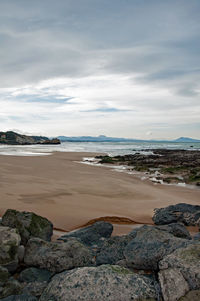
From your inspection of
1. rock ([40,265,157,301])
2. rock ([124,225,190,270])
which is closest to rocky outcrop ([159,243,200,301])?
rock ([40,265,157,301])

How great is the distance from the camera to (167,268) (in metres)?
3.27

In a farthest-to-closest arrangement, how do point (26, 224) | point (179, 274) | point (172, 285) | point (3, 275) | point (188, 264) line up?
point (26, 224)
point (3, 275)
point (188, 264)
point (179, 274)
point (172, 285)

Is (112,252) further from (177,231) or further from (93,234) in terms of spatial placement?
(177,231)

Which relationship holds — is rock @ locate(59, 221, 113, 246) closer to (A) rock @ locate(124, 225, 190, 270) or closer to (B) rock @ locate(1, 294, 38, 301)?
(A) rock @ locate(124, 225, 190, 270)

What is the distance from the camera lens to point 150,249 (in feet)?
13.2

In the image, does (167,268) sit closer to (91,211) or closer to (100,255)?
(100,255)

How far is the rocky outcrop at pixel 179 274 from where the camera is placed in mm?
2922

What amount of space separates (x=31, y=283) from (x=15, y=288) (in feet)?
0.78

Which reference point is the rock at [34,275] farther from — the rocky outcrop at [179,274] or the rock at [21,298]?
the rocky outcrop at [179,274]

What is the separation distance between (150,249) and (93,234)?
201 cm

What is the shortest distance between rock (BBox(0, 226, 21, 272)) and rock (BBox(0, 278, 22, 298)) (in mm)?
393

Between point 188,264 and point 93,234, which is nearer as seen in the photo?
point 188,264

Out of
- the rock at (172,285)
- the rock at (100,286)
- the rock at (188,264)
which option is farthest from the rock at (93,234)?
the rock at (172,285)

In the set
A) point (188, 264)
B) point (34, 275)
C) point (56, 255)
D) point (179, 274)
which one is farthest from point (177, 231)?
point (34, 275)
